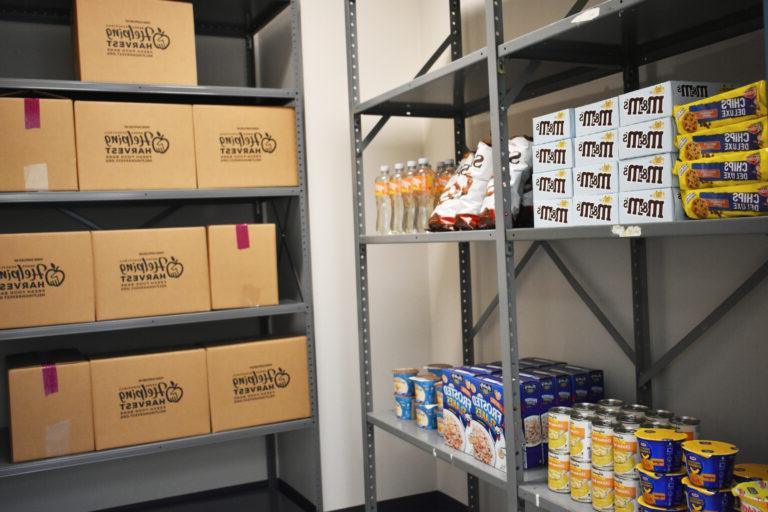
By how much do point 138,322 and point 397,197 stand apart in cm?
113

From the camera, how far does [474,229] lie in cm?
232

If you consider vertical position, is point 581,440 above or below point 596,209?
below

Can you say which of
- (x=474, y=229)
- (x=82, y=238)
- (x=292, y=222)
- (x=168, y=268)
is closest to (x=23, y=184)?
(x=82, y=238)

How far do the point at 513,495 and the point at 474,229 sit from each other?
32.6 inches

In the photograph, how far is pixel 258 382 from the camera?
9.69 ft

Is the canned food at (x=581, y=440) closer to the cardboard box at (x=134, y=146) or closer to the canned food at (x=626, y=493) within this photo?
the canned food at (x=626, y=493)

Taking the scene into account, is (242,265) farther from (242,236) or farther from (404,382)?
(404,382)

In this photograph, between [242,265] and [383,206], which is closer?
[242,265]

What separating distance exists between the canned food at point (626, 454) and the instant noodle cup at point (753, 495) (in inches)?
11.0

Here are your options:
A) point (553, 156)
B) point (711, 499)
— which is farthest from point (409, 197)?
point (711, 499)

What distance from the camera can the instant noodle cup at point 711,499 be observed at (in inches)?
58.7

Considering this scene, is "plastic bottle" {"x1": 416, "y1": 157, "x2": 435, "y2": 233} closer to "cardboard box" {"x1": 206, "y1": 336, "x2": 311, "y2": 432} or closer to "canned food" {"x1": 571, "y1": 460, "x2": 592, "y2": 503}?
"cardboard box" {"x1": 206, "y1": 336, "x2": 311, "y2": 432}

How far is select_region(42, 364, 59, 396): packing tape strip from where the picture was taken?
260cm

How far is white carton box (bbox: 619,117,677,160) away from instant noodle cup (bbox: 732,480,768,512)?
71 cm
